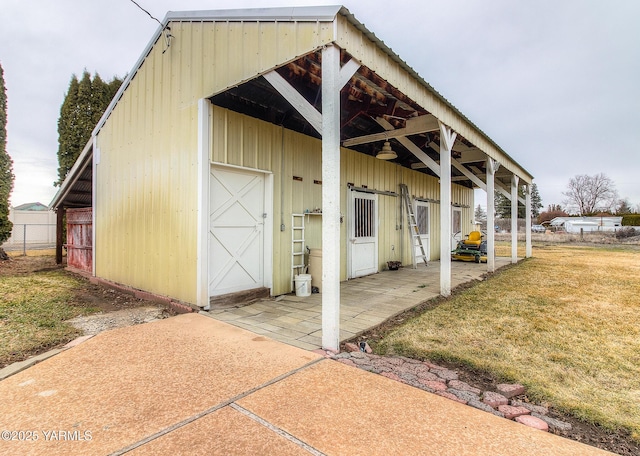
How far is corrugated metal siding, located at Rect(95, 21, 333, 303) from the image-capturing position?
12.2ft

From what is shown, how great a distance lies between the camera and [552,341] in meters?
3.31

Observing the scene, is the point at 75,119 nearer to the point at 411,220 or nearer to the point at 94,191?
the point at 94,191

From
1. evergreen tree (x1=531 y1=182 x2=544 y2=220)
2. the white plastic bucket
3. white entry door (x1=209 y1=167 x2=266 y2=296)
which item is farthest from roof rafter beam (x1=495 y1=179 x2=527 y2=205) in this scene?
evergreen tree (x1=531 y1=182 x2=544 y2=220)

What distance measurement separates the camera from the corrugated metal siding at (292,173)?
4.73m

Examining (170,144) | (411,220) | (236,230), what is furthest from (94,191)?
(411,220)

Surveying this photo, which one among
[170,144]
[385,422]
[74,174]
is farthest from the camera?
[74,174]

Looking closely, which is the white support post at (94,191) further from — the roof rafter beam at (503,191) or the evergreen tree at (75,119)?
the roof rafter beam at (503,191)

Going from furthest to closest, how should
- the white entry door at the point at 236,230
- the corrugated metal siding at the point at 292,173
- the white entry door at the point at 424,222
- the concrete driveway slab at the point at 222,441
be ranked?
the white entry door at the point at 424,222, the corrugated metal siding at the point at 292,173, the white entry door at the point at 236,230, the concrete driveway slab at the point at 222,441

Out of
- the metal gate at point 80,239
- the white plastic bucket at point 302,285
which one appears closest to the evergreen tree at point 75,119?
the metal gate at point 80,239

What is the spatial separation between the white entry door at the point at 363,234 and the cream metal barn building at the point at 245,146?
15 centimetres

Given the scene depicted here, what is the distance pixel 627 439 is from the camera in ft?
5.75

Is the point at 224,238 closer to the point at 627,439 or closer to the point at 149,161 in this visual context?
the point at 149,161

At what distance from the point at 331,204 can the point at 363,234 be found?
4.71 metres

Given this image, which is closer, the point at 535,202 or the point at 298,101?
the point at 298,101
